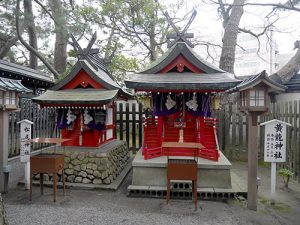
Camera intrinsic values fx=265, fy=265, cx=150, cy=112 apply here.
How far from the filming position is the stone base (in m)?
6.92

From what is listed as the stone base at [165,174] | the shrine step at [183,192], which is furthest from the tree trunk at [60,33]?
the shrine step at [183,192]

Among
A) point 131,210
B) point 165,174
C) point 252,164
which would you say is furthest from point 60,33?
point 252,164

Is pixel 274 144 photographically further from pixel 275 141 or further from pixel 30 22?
pixel 30 22

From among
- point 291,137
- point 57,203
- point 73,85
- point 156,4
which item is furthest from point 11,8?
point 291,137

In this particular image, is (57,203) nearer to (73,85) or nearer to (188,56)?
(73,85)

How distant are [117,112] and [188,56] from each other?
5140mm

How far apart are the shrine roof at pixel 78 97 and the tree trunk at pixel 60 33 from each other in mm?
6737

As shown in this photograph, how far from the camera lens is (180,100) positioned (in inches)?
320

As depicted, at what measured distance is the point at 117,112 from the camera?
11.9 m

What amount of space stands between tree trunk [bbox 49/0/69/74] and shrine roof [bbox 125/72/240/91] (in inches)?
313

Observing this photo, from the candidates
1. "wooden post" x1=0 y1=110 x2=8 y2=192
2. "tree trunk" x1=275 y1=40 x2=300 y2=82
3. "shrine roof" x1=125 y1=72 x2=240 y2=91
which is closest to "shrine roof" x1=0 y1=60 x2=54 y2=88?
"wooden post" x1=0 y1=110 x2=8 y2=192

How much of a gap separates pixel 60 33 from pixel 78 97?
8.32m

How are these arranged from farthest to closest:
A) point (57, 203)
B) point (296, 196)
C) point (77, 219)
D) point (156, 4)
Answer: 1. point (156, 4)
2. point (296, 196)
3. point (57, 203)
4. point (77, 219)

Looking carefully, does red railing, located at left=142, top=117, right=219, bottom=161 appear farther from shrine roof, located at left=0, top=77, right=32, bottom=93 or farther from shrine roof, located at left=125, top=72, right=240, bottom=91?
shrine roof, located at left=0, top=77, right=32, bottom=93
